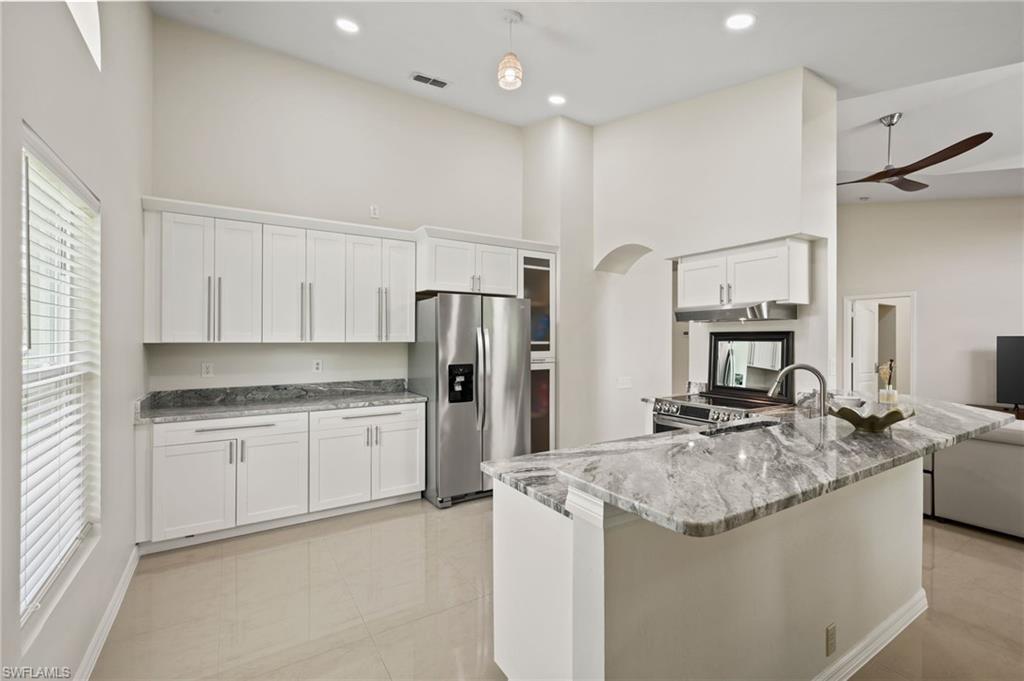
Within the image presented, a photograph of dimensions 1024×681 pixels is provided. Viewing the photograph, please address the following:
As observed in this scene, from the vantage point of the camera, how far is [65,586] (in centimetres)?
181

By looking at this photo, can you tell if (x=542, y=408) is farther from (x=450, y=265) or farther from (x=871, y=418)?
(x=871, y=418)

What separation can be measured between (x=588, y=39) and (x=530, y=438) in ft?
11.2

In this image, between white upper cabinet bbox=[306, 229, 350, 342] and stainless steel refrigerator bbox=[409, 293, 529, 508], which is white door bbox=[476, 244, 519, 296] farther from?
white upper cabinet bbox=[306, 229, 350, 342]

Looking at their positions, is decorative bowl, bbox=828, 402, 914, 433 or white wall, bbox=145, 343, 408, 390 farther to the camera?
white wall, bbox=145, 343, 408, 390

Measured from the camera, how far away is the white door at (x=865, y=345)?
729cm

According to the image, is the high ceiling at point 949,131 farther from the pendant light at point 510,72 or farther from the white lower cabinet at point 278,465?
the white lower cabinet at point 278,465

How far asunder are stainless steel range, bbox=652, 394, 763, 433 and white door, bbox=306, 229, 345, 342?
2.79m

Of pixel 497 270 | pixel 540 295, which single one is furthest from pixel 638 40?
pixel 540 295

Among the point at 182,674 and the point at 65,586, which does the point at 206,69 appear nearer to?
the point at 65,586

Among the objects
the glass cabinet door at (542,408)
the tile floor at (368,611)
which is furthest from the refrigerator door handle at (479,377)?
the tile floor at (368,611)

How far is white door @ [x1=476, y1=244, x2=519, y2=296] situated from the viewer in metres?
4.67

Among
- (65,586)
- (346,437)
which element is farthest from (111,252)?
(346,437)

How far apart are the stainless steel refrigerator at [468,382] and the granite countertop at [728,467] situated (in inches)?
91.6

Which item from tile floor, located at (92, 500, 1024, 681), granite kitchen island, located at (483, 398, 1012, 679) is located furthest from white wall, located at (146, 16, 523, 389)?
granite kitchen island, located at (483, 398, 1012, 679)
